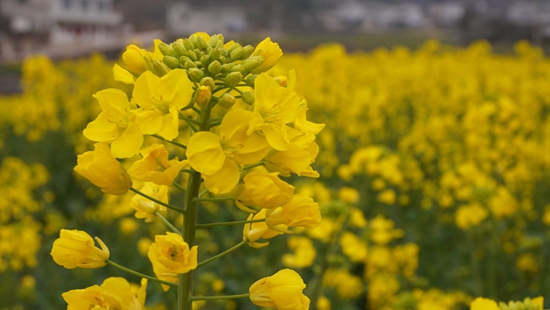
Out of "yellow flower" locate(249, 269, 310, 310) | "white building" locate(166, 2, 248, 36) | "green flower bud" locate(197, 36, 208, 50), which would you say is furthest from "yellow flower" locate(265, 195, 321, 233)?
"white building" locate(166, 2, 248, 36)

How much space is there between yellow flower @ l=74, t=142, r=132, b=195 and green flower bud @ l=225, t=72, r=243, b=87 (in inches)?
11.9

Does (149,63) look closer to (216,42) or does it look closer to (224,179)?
(216,42)

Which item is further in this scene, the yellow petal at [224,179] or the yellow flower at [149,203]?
the yellow flower at [149,203]

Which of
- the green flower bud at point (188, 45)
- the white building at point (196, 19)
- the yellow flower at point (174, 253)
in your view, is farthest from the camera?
the white building at point (196, 19)

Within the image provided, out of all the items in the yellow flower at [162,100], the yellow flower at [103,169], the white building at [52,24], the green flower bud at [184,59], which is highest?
the green flower bud at [184,59]

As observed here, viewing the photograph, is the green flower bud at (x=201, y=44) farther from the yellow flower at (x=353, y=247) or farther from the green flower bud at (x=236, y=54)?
the yellow flower at (x=353, y=247)

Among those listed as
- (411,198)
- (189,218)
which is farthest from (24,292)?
(411,198)

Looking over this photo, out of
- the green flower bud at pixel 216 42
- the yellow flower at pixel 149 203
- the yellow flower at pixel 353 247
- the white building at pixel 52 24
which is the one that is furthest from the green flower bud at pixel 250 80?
the white building at pixel 52 24

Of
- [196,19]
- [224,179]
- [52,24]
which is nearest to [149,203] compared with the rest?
[224,179]

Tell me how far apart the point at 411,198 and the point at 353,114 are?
1.60m

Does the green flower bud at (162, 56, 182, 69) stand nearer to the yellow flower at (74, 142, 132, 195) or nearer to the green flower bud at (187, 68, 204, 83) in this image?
the green flower bud at (187, 68, 204, 83)

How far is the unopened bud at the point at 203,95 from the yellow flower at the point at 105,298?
17.2 inches

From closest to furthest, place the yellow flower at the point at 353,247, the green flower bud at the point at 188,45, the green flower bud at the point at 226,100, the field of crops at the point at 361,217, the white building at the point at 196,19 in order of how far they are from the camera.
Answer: the green flower bud at the point at 226,100, the green flower bud at the point at 188,45, the field of crops at the point at 361,217, the yellow flower at the point at 353,247, the white building at the point at 196,19

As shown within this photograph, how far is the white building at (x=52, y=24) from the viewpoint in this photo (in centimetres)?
1591
